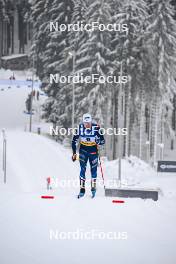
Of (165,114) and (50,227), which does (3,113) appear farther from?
(50,227)

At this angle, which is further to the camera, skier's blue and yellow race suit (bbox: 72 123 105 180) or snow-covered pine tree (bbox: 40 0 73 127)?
snow-covered pine tree (bbox: 40 0 73 127)

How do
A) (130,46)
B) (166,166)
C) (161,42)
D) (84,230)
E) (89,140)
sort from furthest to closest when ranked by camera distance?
(161,42), (130,46), (166,166), (89,140), (84,230)

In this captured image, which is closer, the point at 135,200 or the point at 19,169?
the point at 135,200

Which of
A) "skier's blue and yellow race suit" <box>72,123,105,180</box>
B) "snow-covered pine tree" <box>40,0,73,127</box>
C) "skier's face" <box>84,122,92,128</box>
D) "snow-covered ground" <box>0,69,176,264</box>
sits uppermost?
"snow-covered pine tree" <box>40,0,73,127</box>

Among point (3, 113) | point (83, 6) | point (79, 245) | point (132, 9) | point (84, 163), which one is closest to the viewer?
point (79, 245)

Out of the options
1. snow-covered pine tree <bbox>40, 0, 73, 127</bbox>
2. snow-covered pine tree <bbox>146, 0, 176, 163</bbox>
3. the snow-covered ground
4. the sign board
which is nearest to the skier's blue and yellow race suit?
the snow-covered ground

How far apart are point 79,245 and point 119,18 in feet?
98.0

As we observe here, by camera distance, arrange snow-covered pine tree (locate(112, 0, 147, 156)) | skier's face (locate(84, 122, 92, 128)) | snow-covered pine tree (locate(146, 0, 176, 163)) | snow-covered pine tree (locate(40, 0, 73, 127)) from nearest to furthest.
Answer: skier's face (locate(84, 122, 92, 128))
snow-covered pine tree (locate(112, 0, 147, 156))
snow-covered pine tree (locate(146, 0, 176, 163))
snow-covered pine tree (locate(40, 0, 73, 127))

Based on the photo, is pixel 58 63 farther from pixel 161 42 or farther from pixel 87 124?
pixel 87 124

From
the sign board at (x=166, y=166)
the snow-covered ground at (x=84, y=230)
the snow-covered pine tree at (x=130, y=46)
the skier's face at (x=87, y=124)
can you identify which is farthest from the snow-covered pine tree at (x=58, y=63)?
the snow-covered ground at (x=84, y=230)

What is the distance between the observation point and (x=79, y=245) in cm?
648

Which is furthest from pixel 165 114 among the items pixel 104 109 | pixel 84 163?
pixel 84 163

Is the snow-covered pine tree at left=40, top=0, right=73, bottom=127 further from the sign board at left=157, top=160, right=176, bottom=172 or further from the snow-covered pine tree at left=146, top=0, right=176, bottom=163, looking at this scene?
the sign board at left=157, top=160, right=176, bottom=172

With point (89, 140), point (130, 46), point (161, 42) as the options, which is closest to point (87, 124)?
point (89, 140)
